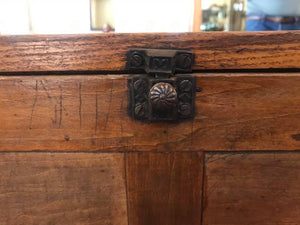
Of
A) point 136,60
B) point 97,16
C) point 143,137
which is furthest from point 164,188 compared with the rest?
point 97,16

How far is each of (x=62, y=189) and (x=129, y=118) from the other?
192 mm

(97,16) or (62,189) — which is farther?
(97,16)

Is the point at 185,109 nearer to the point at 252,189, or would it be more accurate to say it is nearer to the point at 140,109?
the point at 140,109

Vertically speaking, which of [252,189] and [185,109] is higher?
[185,109]

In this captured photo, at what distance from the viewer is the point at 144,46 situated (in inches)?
19.6

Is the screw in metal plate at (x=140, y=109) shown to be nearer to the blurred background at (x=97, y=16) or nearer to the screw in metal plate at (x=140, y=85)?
the screw in metal plate at (x=140, y=85)

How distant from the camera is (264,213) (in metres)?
0.58

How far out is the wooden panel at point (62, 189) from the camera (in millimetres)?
555

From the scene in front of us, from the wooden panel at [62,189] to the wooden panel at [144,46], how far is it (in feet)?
0.56

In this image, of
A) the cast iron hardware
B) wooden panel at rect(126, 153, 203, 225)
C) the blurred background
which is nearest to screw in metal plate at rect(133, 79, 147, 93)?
the cast iron hardware

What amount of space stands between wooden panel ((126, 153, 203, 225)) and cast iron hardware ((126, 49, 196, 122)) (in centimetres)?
8

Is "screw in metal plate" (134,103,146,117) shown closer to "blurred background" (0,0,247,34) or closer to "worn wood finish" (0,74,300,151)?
"worn wood finish" (0,74,300,151)

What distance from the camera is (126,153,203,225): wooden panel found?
1.81 ft

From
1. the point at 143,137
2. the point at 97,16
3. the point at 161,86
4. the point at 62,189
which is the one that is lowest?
the point at 62,189
